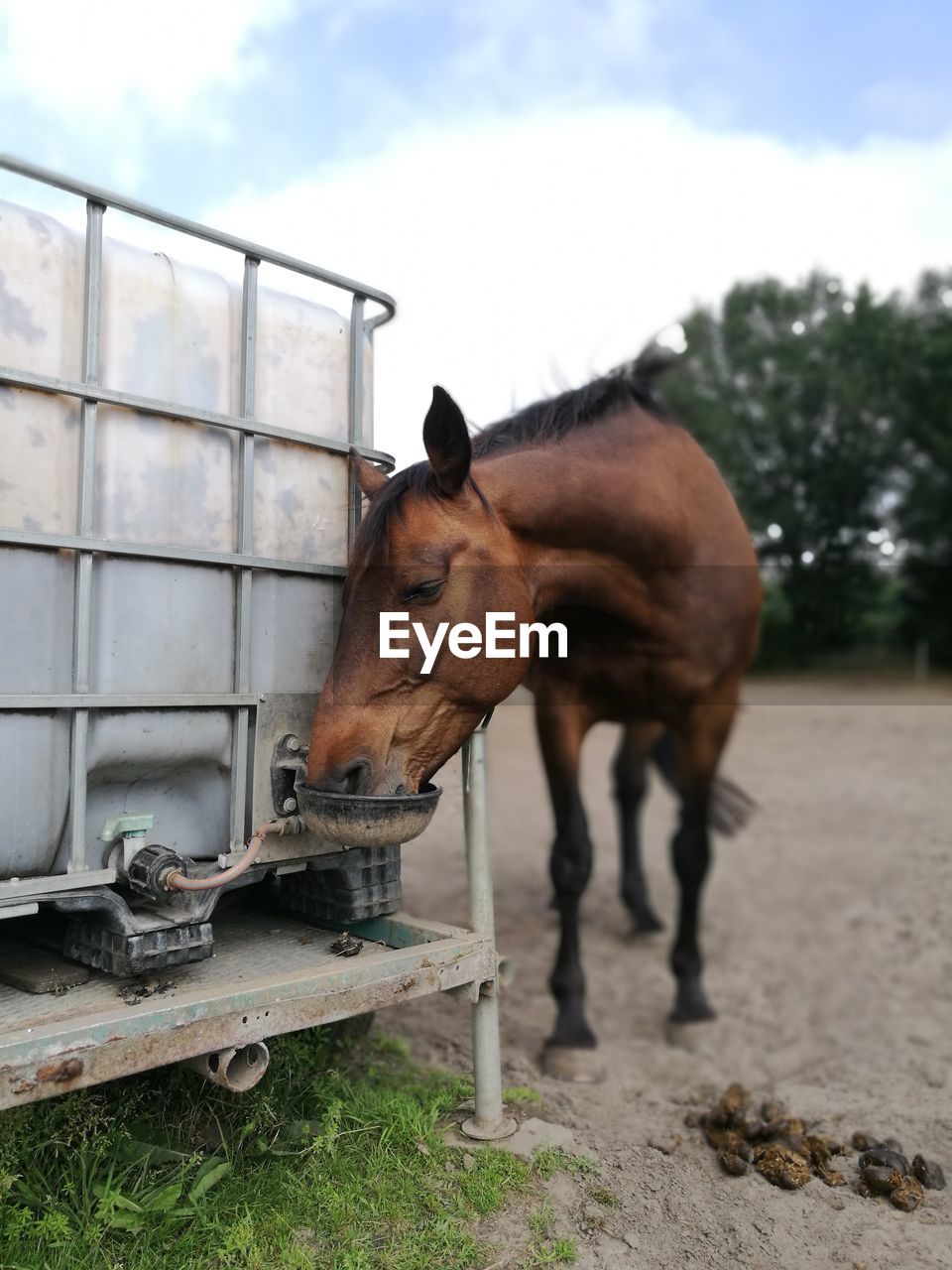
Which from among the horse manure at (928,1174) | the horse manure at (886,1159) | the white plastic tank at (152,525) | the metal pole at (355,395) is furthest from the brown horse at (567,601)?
the horse manure at (928,1174)

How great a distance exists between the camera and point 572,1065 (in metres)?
3.43

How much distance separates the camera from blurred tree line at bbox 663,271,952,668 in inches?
210

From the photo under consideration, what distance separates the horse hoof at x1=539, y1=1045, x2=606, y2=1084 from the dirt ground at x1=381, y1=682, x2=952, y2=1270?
0.07 meters

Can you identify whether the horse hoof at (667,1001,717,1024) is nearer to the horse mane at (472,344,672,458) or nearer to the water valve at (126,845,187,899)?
the horse mane at (472,344,672,458)

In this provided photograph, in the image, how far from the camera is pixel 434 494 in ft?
8.12

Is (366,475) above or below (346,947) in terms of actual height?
above

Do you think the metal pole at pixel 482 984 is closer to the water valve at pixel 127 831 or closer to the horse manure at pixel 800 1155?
the horse manure at pixel 800 1155

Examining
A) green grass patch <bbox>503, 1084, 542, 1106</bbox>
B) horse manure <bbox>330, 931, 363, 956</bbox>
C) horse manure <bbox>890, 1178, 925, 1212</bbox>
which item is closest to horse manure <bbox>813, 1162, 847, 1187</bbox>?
horse manure <bbox>890, 1178, 925, 1212</bbox>

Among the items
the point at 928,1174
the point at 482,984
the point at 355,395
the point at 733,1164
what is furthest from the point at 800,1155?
the point at 355,395

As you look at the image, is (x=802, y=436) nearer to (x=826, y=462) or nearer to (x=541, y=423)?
(x=826, y=462)

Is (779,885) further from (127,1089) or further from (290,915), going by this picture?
(127,1089)

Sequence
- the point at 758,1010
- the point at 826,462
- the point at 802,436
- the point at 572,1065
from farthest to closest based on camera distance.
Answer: the point at 802,436
the point at 826,462
the point at 758,1010
the point at 572,1065

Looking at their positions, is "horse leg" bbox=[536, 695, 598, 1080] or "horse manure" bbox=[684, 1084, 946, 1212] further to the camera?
"horse leg" bbox=[536, 695, 598, 1080]

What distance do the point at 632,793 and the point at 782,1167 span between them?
3.64 meters
